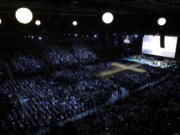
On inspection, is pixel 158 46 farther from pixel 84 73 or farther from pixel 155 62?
pixel 84 73

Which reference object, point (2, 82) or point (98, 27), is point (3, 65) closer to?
point (2, 82)

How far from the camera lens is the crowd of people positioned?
949cm

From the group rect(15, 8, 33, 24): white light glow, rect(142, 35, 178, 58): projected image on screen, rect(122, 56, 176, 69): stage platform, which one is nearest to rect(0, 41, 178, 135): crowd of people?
rect(122, 56, 176, 69): stage platform

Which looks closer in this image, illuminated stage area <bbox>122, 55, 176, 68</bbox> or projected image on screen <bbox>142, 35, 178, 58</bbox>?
projected image on screen <bbox>142, 35, 178, 58</bbox>

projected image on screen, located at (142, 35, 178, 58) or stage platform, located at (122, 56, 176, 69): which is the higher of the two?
projected image on screen, located at (142, 35, 178, 58)

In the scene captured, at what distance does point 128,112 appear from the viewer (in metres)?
9.52

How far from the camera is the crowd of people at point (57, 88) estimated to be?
9492 mm

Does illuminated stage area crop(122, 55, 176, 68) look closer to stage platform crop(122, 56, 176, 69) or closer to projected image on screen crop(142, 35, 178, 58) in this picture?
→ stage platform crop(122, 56, 176, 69)

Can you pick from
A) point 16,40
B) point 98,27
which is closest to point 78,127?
point 98,27

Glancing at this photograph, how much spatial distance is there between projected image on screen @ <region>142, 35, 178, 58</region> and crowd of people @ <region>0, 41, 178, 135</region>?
3.62 m

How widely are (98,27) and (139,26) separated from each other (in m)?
3.19

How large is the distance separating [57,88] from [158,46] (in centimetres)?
1673

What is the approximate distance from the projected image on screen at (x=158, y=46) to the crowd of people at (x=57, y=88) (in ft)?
11.9

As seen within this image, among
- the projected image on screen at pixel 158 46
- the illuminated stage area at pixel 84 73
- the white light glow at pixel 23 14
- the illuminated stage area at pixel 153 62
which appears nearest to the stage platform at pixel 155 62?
the illuminated stage area at pixel 153 62
